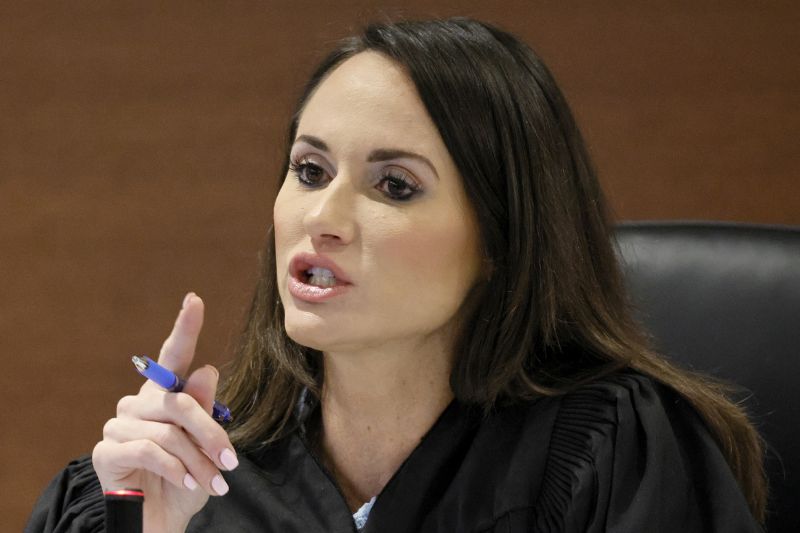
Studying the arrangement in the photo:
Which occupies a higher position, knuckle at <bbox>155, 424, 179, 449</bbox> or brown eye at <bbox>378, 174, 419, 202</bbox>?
brown eye at <bbox>378, 174, 419, 202</bbox>

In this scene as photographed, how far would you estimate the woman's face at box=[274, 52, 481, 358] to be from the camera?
114cm

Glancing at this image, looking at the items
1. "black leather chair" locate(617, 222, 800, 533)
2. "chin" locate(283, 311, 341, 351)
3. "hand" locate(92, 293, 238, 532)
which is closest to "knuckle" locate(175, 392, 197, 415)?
"hand" locate(92, 293, 238, 532)

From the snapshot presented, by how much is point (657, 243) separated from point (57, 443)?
1.32 m

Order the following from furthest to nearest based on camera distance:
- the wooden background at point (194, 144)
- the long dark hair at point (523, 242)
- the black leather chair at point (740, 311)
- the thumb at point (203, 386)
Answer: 1. the wooden background at point (194, 144)
2. the black leather chair at point (740, 311)
3. the long dark hair at point (523, 242)
4. the thumb at point (203, 386)

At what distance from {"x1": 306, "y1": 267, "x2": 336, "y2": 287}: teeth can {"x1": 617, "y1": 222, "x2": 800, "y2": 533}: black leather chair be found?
0.48 meters

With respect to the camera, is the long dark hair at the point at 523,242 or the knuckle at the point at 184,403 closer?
the knuckle at the point at 184,403

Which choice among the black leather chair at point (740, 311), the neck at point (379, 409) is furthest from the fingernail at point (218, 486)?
the black leather chair at point (740, 311)

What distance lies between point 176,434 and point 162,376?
0.21 ft

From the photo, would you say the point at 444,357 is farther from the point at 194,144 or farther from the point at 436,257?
the point at 194,144

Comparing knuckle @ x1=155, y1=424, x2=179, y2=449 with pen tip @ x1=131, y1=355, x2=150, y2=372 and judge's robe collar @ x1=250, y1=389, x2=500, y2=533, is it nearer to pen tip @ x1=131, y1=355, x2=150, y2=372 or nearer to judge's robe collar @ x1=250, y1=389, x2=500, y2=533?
pen tip @ x1=131, y1=355, x2=150, y2=372

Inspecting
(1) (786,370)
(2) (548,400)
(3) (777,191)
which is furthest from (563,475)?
(3) (777,191)

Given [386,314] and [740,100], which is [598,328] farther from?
[740,100]

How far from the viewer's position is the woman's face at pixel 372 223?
1.14 meters

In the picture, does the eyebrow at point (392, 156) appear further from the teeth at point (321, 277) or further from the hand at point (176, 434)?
the hand at point (176, 434)
